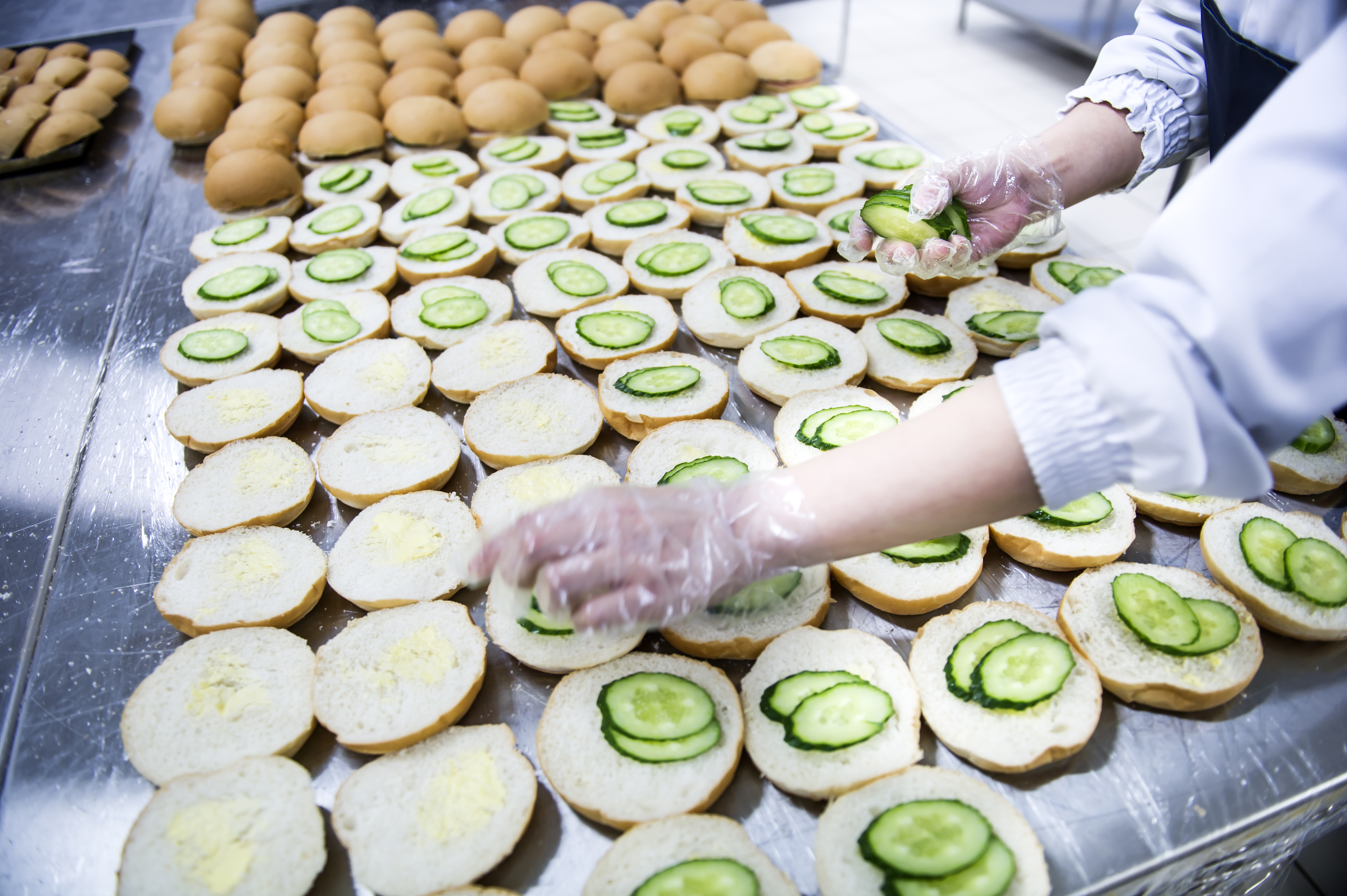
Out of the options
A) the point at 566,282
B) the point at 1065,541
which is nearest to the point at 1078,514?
the point at 1065,541

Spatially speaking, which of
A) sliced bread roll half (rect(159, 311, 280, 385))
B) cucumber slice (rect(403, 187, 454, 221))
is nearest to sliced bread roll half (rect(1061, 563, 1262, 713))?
sliced bread roll half (rect(159, 311, 280, 385))

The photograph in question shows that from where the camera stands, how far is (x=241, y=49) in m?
4.86

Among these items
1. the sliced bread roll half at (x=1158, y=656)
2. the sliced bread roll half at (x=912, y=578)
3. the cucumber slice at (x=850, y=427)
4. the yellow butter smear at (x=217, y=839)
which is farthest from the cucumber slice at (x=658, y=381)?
Answer: the yellow butter smear at (x=217, y=839)

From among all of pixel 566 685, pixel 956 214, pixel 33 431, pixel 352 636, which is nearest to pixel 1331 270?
pixel 956 214

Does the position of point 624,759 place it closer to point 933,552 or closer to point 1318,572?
point 933,552

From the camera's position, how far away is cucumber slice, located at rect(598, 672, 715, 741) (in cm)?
178

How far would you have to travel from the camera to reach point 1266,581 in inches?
80.3

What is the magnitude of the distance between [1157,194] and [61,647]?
743 centimetres

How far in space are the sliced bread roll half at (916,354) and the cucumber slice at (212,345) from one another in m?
2.33

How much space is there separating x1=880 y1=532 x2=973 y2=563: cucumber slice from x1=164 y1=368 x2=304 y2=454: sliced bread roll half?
2.03m

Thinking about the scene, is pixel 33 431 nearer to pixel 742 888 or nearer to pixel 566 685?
pixel 566 685

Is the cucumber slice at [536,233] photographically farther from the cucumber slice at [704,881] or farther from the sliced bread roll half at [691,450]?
the cucumber slice at [704,881]

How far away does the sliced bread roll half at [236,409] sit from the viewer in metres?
2.57

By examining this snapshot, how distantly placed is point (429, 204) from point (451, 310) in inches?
34.3
